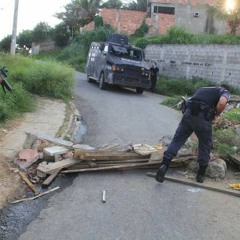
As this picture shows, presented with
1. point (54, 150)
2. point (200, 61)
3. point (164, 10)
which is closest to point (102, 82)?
point (200, 61)

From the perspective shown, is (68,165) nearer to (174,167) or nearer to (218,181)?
(174,167)

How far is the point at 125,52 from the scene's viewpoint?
18.7m

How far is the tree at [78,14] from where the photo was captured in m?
46.2

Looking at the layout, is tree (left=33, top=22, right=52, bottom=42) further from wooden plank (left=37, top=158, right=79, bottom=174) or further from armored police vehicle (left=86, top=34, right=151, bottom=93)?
wooden plank (left=37, top=158, right=79, bottom=174)

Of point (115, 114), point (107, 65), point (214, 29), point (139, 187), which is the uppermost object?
point (214, 29)

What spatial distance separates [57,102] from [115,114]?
251 cm

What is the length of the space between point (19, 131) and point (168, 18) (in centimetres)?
3016

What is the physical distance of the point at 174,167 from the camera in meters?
6.79

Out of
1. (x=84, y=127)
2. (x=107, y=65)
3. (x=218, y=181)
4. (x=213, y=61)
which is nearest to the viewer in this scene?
(x=218, y=181)

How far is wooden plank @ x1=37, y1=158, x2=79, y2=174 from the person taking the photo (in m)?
6.15

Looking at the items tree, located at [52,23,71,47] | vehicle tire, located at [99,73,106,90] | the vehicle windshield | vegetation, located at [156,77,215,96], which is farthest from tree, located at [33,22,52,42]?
vehicle tire, located at [99,73,106,90]

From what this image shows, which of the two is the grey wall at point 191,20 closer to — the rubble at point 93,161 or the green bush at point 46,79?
the green bush at point 46,79

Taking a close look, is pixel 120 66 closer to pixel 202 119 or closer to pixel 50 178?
pixel 202 119

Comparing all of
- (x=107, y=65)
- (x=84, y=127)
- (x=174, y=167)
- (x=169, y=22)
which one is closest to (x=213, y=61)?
(x=107, y=65)
